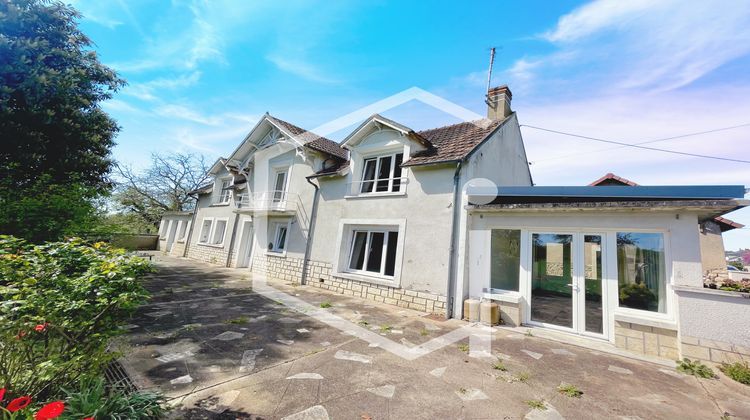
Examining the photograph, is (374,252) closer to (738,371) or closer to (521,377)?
(521,377)

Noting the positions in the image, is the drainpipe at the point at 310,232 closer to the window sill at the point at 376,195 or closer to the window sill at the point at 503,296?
the window sill at the point at 376,195

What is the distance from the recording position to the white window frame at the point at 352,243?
8805 millimetres

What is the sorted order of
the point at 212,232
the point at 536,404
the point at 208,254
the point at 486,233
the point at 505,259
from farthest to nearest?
1. the point at 212,232
2. the point at 208,254
3. the point at 486,233
4. the point at 505,259
5. the point at 536,404

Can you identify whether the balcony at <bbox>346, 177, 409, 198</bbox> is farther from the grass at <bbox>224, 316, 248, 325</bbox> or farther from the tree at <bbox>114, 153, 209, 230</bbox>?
the tree at <bbox>114, 153, 209, 230</bbox>

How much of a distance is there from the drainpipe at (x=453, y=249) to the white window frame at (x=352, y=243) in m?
1.61

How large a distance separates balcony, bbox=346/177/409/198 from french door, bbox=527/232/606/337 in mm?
4225

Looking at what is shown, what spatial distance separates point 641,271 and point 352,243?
322 inches

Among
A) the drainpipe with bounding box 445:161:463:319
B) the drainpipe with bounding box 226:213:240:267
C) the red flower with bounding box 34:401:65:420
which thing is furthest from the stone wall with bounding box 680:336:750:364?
the drainpipe with bounding box 226:213:240:267

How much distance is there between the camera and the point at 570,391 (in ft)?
13.0

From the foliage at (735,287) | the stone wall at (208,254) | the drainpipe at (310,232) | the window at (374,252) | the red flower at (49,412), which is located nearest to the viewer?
the red flower at (49,412)

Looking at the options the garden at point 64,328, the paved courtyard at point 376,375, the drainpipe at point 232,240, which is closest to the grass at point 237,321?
the paved courtyard at point 376,375

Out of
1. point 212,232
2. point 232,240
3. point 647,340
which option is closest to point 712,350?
point 647,340

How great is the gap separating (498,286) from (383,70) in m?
7.94

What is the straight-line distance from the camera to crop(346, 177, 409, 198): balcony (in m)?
9.41
